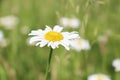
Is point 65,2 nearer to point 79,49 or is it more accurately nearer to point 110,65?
point 79,49

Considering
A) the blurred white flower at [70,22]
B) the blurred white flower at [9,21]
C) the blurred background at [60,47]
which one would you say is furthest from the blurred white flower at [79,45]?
Answer: the blurred white flower at [9,21]

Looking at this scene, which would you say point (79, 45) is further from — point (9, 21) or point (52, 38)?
point (52, 38)

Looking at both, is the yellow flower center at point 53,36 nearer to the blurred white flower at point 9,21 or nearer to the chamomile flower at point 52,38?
the chamomile flower at point 52,38

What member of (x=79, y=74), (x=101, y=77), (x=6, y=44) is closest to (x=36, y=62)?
(x=6, y=44)

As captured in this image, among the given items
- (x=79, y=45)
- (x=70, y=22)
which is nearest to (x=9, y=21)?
(x=70, y=22)

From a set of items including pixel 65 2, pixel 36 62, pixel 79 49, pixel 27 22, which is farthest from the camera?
pixel 27 22

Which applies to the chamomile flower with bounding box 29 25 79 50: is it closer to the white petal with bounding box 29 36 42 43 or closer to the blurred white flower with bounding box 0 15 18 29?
the white petal with bounding box 29 36 42 43
